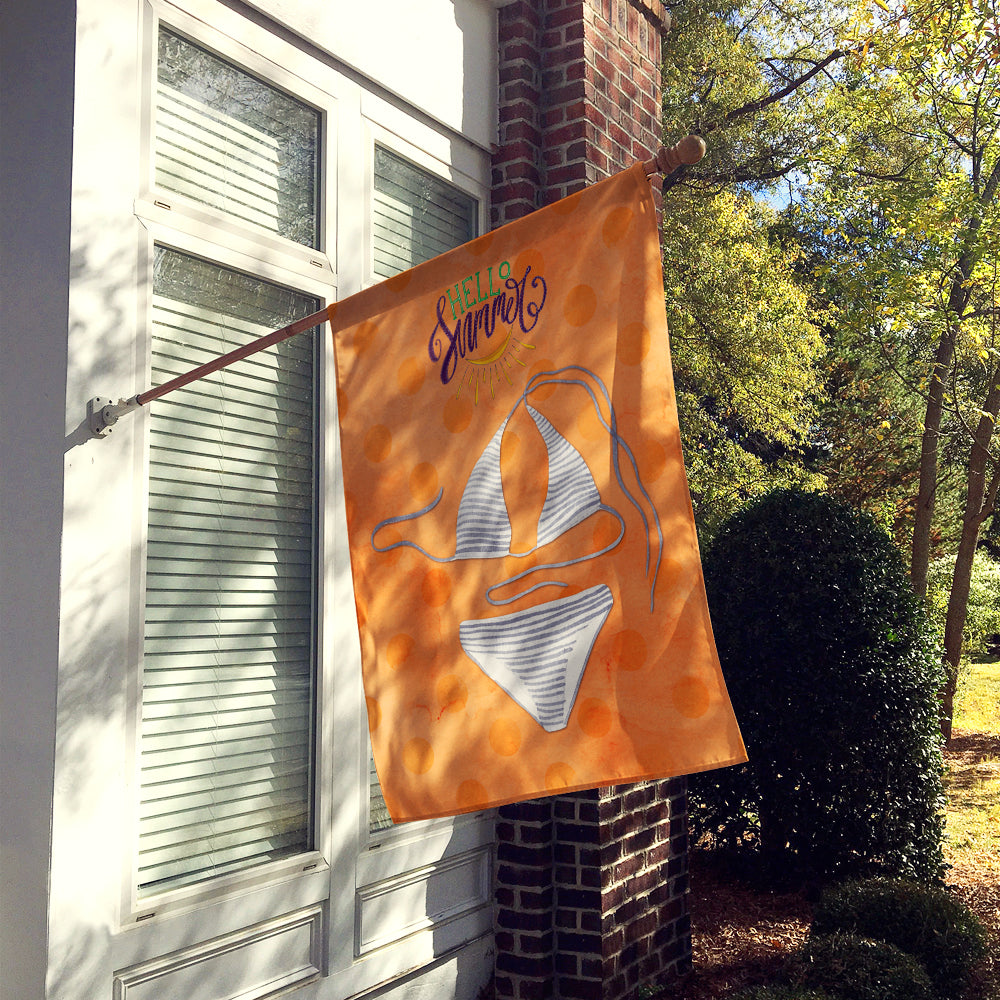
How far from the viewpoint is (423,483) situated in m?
2.42

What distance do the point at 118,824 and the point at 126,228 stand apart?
69.1 inches

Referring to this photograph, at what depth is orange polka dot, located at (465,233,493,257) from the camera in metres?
2.38

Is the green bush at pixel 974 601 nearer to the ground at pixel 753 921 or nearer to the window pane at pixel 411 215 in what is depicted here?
the ground at pixel 753 921

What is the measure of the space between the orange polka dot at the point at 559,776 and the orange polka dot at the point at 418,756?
30 centimetres

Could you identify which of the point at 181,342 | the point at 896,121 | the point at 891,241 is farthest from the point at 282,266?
the point at 896,121

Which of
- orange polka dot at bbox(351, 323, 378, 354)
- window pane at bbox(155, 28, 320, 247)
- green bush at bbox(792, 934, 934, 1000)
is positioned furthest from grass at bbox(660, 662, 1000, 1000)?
window pane at bbox(155, 28, 320, 247)

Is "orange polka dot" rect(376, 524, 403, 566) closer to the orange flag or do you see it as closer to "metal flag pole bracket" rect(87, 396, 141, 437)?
the orange flag

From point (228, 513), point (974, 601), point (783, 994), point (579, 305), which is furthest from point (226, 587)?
point (974, 601)

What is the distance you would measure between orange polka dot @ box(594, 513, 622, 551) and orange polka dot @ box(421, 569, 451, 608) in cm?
40

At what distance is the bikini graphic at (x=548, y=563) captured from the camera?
215 cm

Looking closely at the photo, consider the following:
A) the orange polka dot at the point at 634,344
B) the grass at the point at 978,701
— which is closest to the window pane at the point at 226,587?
the orange polka dot at the point at 634,344

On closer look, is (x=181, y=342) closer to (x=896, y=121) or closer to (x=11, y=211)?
(x=11, y=211)

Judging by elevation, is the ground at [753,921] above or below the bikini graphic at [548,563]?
below

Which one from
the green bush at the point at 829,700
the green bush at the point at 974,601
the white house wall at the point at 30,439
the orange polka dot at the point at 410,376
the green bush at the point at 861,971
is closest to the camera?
the orange polka dot at the point at 410,376
